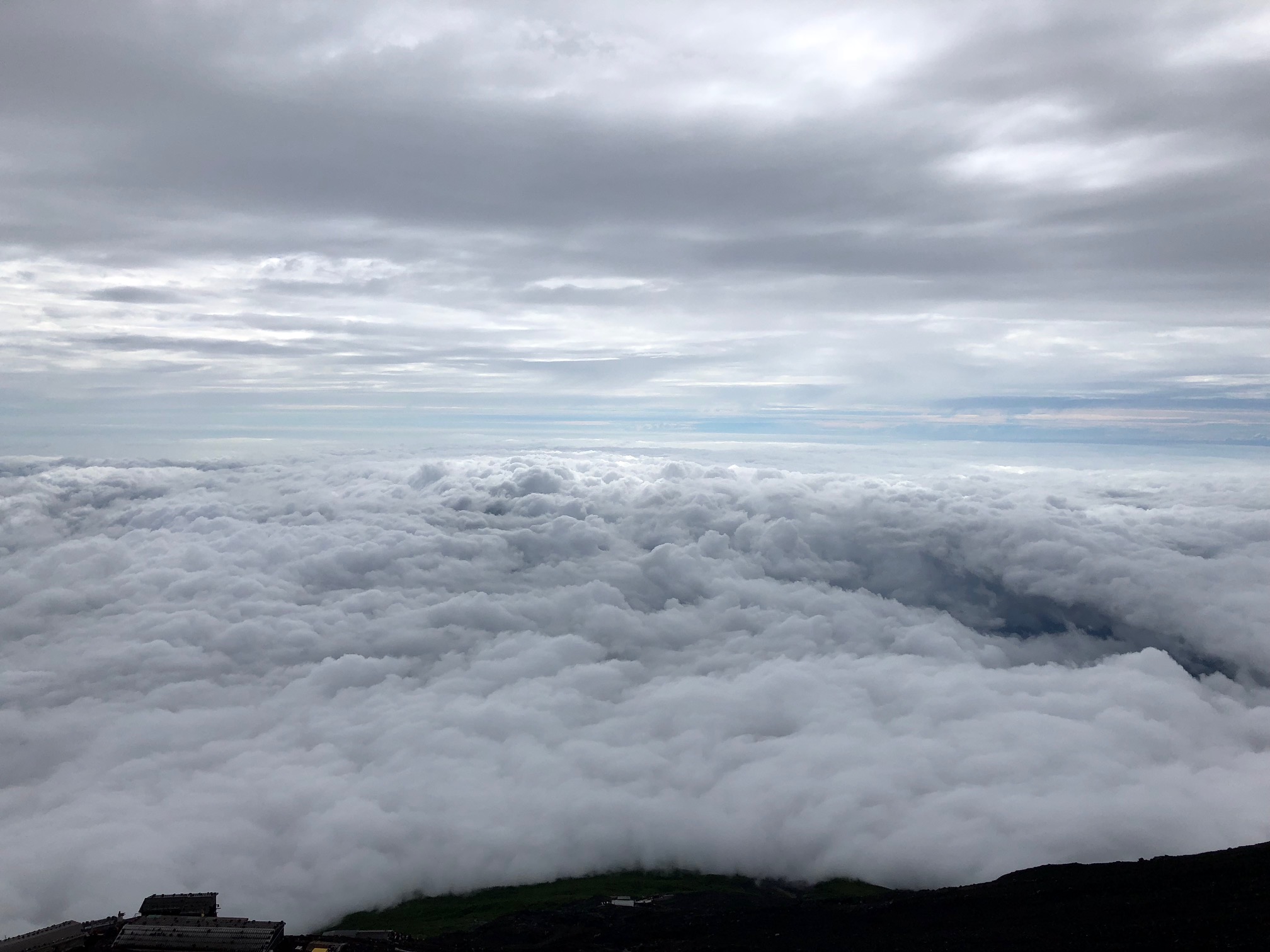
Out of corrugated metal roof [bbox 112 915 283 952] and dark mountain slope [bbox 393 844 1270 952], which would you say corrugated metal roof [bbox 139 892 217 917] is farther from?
dark mountain slope [bbox 393 844 1270 952]

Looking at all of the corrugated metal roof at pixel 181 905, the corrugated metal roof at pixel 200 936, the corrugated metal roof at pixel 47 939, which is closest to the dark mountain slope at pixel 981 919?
the corrugated metal roof at pixel 181 905

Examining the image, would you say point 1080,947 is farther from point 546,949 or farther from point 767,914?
point 546,949

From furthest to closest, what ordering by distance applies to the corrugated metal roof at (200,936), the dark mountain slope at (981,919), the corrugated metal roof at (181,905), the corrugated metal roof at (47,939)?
1. the dark mountain slope at (981,919)
2. the corrugated metal roof at (181,905)
3. the corrugated metal roof at (200,936)
4. the corrugated metal roof at (47,939)

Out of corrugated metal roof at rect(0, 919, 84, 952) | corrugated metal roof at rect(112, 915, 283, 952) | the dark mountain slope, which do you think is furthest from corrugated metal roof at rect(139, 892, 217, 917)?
the dark mountain slope

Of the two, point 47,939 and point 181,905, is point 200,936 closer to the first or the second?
point 181,905

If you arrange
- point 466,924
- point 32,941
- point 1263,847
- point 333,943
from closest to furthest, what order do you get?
point 32,941, point 333,943, point 1263,847, point 466,924

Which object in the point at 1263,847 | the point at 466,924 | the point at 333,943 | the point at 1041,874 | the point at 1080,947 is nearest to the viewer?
the point at 333,943

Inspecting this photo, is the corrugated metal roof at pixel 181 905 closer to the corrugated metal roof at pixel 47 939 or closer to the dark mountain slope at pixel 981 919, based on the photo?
the corrugated metal roof at pixel 47 939

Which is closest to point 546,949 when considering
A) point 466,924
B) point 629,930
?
point 629,930

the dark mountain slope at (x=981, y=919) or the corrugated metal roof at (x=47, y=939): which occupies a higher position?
the corrugated metal roof at (x=47, y=939)

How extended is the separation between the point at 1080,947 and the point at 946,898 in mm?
37379

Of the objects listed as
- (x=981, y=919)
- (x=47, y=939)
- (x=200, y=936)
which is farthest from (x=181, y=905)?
(x=981, y=919)

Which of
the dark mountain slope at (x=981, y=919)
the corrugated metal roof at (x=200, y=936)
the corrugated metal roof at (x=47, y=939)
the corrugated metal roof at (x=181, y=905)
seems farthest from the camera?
the dark mountain slope at (x=981, y=919)

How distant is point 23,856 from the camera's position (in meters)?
191
